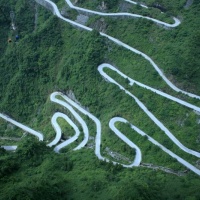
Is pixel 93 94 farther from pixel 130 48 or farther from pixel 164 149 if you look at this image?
pixel 164 149

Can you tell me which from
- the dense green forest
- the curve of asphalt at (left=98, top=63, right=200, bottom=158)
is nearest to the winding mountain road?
the curve of asphalt at (left=98, top=63, right=200, bottom=158)

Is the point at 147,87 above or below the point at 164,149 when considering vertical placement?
above

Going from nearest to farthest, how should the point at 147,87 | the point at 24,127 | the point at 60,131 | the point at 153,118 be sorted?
1. the point at 153,118
2. the point at 147,87
3. the point at 60,131
4. the point at 24,127

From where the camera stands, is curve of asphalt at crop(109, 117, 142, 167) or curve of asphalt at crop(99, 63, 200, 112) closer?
curve of asphalt at crop(109, 117, 142, 167)

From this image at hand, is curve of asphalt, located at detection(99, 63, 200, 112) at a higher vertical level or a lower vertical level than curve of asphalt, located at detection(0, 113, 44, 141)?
higher

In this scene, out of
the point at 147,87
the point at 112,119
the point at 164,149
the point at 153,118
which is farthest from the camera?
the point at 147,87

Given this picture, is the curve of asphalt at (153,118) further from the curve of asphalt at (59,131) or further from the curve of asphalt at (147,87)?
the curve of asphalt at (59,131)

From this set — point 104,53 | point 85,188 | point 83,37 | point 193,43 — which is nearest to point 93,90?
point 104,53

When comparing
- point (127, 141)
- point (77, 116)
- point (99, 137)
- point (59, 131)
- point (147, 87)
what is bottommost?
point (59, 131)

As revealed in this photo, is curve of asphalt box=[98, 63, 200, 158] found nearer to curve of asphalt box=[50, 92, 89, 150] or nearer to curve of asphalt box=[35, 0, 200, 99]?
curve of asphalt box=[35, 0, 200, 99]

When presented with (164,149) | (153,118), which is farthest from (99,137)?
(164,149)
